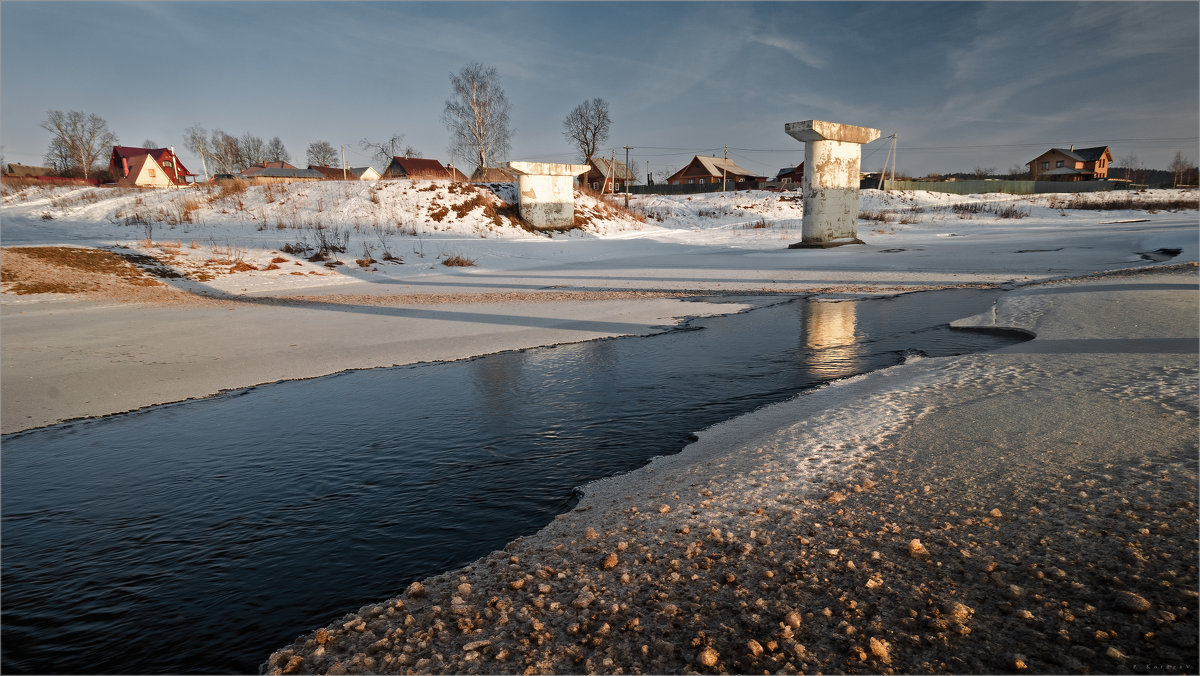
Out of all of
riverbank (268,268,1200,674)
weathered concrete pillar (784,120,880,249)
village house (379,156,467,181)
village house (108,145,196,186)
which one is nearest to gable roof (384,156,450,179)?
village house (379,156,467,181)

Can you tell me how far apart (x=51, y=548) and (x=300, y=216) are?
22781mm

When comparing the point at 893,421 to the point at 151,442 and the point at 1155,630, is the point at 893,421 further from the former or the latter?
the point at 151,442

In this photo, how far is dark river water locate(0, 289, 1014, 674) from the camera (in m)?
2.37

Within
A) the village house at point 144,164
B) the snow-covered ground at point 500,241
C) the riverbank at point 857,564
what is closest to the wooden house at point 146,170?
the village house at point 144,164

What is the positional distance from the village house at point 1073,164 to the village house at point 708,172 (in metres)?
34.3

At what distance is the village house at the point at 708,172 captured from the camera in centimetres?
6944

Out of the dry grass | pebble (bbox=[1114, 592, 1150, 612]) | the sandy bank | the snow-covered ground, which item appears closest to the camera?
pebble (bbox=[1114, 592, 1150, 612])

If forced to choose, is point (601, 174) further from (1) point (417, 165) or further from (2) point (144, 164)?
(2) point (144, 164)

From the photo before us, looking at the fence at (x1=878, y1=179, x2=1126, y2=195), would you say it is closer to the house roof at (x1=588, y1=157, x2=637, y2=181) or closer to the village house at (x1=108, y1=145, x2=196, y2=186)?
the house roof at (x1=588, y1=157, x2=637, y2=181)

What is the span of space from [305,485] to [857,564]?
2892 millimetres

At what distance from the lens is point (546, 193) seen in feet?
82.7

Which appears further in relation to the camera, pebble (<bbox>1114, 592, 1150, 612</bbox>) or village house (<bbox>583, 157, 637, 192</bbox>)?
village house (<bbox>583, 157, 637, 192</bbox>)

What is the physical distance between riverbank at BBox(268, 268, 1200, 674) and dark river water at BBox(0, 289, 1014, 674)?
1.22 feet

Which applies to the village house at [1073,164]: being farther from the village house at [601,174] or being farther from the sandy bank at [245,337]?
the sandy bank at [245,337]
